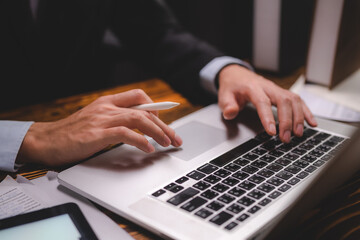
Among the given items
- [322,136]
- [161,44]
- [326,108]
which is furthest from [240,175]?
[161,44]

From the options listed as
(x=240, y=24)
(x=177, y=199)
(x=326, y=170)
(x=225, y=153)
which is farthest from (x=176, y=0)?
(x=326, y=170)

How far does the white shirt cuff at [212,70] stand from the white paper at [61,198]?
18.3 inches

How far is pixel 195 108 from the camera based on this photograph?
0.89 metres

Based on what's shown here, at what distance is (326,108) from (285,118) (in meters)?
0.21

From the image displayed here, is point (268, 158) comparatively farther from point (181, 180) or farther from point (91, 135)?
point (91, 135)

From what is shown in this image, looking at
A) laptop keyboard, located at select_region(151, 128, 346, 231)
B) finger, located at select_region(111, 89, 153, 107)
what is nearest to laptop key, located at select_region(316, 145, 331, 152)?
laptop keyboard, located at select_region(151, 128, 346, 231)

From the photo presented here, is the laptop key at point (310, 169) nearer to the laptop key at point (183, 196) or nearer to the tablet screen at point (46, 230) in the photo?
the laptop key at point (183, 196)

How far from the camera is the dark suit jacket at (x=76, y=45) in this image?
1.02 meters

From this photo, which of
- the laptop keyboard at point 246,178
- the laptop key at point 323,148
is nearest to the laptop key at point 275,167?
the laptop keyboard at point 246,178

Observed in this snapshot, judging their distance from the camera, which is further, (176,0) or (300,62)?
(176,0)

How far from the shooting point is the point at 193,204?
49 centimetres

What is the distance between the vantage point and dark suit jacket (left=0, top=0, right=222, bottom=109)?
1.02 meters

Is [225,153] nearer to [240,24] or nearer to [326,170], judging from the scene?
[326,170]

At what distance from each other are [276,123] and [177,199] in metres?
0.33
